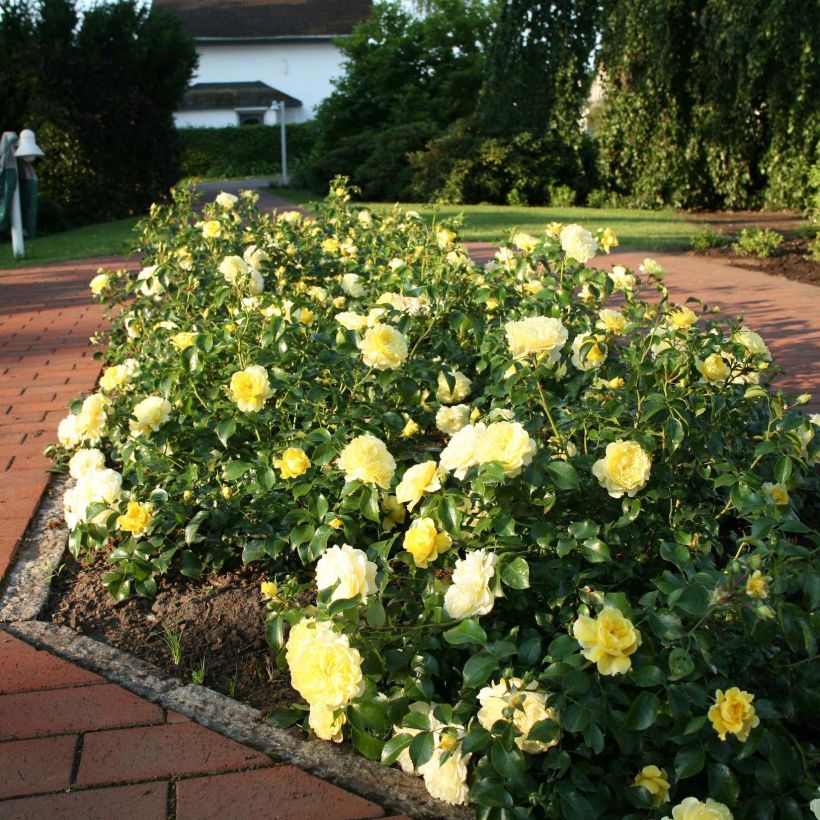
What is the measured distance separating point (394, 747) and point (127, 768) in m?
0.51

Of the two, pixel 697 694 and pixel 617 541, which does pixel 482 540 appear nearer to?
pixel 617 541

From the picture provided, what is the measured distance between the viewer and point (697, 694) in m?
1.57

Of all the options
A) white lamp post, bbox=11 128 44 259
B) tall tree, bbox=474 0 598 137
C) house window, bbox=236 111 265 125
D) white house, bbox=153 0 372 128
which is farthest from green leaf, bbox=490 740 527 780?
house window, bbox=236 111 265 125

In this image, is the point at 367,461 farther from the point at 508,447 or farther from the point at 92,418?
the point at 92,418

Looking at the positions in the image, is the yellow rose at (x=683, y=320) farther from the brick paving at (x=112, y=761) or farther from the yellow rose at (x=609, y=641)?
the brick paving at (x=112, y=761)

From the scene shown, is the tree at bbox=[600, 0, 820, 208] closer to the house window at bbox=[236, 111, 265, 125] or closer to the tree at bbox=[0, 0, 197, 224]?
the tree at bbox=[0, 0, 197, 224]

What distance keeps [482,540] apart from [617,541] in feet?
1.00

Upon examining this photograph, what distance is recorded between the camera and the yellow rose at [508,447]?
1834mm

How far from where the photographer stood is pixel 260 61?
1925 inches

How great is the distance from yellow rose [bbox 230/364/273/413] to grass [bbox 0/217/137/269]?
7.24 metres

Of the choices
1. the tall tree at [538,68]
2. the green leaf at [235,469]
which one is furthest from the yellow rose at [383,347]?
the tall tree at [538,68]

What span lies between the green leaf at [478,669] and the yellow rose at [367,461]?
20.1 inches

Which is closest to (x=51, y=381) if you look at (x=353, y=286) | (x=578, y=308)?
(x=353, y=286)

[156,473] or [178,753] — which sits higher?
[156,473]
